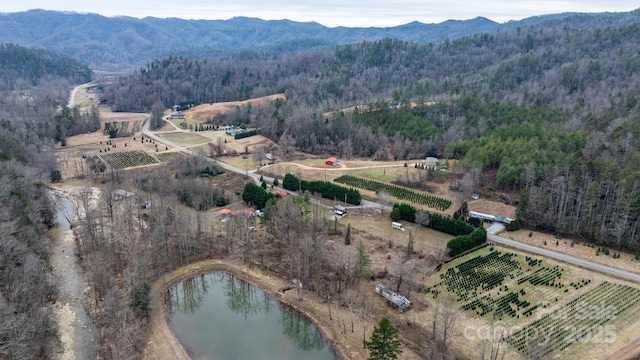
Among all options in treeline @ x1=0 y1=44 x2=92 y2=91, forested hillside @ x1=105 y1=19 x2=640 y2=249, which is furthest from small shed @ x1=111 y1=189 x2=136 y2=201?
treeline @ x1=0 y1=44 x2=92 y2=91

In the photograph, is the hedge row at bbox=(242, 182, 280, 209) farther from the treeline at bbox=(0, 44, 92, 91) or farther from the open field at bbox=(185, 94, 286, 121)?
the treeline at bbox=(0, 44, 92, 91)

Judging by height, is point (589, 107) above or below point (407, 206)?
above

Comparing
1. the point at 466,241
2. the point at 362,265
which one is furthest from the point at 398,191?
the point at 362,265

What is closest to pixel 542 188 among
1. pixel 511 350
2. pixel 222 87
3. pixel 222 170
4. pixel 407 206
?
pixel 407 206

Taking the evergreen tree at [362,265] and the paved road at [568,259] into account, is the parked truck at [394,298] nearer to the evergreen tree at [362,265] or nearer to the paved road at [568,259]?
the evergreen tree at [362,265]

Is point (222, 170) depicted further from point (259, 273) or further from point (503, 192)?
point (503, 192)

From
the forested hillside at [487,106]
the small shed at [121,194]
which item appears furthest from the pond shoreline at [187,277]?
the forested hillside at [487,106]
